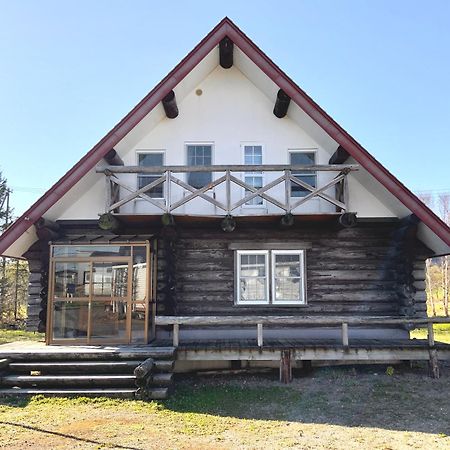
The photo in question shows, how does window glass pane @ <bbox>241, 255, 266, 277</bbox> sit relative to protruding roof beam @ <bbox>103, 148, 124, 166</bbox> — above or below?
below

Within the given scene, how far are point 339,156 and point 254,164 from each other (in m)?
2.63

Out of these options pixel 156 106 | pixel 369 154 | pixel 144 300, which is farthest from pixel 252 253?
pixel 156 106

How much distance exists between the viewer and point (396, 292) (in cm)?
1323

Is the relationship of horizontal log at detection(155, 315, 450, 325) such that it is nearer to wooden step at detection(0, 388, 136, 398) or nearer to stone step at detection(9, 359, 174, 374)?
stone step at detection(9, 359, 174, 374)

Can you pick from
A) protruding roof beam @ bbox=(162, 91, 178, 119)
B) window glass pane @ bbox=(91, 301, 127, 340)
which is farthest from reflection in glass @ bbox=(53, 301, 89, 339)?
protruding roof beam @ bbox=(162, 91, 178, 119)

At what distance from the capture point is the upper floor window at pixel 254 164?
13.4 metres

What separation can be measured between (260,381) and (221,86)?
9196 mm

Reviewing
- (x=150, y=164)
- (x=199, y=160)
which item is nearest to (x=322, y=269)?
(x=199, y=160)

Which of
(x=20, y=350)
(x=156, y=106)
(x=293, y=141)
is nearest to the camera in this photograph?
(x=20, y=350)

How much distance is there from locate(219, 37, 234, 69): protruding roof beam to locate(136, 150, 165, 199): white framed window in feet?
11.4

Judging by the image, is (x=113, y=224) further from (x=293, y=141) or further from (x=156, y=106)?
(x=293, y=141)

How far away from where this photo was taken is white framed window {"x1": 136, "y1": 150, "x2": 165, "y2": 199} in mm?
13484

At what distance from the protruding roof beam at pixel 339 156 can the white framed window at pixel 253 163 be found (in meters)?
A: 2.26

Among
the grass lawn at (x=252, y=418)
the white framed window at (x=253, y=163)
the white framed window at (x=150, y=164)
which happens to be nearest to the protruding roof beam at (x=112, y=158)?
the white framed window at (x=150, y=164)
